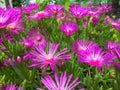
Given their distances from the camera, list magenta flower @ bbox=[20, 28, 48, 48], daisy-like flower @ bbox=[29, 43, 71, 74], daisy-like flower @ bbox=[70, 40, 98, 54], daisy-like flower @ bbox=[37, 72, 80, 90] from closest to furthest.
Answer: daisy-like flower @ bbox=[37, 72, 80, 90] → daisy-like flower @ bbox=[29, 43, 71, 74] → daisy-like flower @ bbox=[70, 40, 98, 54] → magenta flower @ bbox=[20, 28, 48, 48]

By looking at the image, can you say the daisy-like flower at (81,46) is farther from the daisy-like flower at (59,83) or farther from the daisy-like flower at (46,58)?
the daisy-like flower at (59,83)

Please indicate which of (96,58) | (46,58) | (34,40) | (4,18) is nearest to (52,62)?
(46,58)

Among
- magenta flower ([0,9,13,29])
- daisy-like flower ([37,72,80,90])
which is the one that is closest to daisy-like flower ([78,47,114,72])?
daisy-like flower ([37,72,80,90])

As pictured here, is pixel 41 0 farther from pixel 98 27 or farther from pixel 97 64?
pixel 97 64

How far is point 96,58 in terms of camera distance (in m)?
0.97

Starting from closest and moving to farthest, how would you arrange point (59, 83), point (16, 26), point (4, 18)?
point (59, 83) → point (4, 18) → point (16, 26)

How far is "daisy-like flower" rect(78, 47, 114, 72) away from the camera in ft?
3.16

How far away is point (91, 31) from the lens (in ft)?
5.54

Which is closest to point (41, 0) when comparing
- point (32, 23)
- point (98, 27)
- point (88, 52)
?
point (32, 23)

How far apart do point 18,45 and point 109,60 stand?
1.13ft

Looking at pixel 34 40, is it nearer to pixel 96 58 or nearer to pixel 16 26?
pixel 16 26

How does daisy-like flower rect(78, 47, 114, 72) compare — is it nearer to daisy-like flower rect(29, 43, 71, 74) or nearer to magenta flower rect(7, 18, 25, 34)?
daisy-like flower rect(29, 43, 71, 74)

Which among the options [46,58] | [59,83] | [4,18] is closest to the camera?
[59,83]

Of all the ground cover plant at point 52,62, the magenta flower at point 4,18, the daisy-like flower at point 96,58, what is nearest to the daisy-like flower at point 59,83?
the ground cover plant at point 52,62
